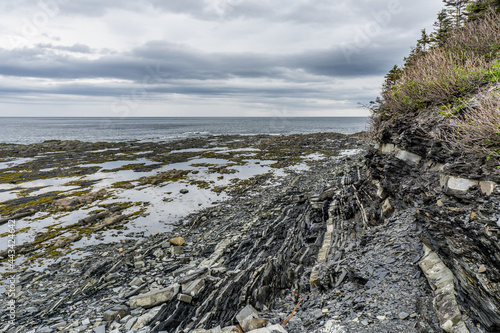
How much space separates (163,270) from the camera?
10.6 meters

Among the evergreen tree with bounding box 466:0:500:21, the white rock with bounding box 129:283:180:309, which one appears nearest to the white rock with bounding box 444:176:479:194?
the white rock with bounding box 129:283:180:309

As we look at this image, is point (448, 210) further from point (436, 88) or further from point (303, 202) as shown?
Answer: point (303, 202)

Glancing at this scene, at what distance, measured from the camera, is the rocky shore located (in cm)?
464

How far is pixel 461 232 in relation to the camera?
15.7 ft

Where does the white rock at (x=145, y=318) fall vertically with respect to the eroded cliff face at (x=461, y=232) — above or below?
below

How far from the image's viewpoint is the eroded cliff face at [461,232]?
3973 mm

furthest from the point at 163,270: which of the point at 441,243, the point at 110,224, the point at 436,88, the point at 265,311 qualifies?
the point at 436,88

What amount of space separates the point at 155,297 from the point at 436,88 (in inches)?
465

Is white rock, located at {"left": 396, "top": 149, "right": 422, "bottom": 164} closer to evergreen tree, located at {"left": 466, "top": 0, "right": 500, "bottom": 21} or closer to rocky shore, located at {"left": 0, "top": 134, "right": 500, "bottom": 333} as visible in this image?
rocky shore, located at {"left": 0, "top": 134, "right": 500, "bottom": 333}

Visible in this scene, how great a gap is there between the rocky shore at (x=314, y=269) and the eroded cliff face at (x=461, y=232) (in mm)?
25

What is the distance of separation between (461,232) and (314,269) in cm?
445

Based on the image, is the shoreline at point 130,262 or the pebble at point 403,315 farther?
Answer: the shoreline at point 130,262

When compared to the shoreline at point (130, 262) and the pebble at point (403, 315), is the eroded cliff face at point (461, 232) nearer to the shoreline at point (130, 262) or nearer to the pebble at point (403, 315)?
the pebble at point (403, 315)

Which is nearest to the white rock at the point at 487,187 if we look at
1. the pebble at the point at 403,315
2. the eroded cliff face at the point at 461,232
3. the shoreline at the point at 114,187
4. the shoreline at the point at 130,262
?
the eroded cliff face at the point at 461,232
